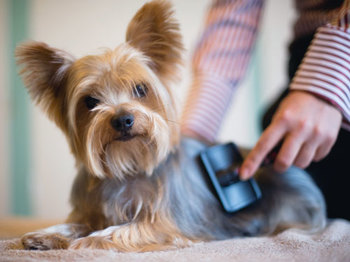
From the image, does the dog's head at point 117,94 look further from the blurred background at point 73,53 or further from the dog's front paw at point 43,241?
the dog's front paw at point 43,241

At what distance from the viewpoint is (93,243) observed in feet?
3.97

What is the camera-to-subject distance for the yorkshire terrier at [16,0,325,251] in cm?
130

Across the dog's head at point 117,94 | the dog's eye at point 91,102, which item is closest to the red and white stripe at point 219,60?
the dog's head at point 117,94

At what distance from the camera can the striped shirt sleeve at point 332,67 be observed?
126cm

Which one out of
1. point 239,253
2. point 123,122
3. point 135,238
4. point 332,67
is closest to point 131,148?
point 123,122

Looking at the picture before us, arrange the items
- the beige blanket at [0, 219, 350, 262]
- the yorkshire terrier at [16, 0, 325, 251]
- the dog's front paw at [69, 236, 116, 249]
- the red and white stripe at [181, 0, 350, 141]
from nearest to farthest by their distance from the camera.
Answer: the beige blanket at [0, 219, 350, 262] < the dog's front paw at [69, 236, 116, 249] < the yorkshire terrier at [16, 0, 325, 251] < the red and white stripe at [181, 0, 350, 141]

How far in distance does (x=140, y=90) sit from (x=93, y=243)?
0.63 m

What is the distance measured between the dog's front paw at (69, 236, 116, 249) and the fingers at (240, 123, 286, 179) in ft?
2.00

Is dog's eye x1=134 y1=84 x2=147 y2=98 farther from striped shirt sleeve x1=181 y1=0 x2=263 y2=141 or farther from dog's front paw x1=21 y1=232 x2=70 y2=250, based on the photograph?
dog's front paw x1=21 y1=232 x2=70 y2=250

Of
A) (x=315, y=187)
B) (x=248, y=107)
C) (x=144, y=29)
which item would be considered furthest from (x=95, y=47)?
(x=248, y=107)

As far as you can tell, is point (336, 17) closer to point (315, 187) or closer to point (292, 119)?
point (292, 119)

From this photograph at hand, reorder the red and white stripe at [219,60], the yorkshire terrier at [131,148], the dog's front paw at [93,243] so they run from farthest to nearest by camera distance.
Result: 1. the red and white stripe at [219,60]
2. the yorkshire terrier at [131,148]
3. the dog's front paw at [93,243]

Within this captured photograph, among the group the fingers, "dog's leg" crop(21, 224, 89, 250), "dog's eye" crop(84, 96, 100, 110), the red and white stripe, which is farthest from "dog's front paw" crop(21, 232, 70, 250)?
the red and white stripe

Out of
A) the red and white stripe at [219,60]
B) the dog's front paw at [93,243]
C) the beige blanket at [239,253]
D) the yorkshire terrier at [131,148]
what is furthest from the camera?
the red and white stripe at [219,60]
